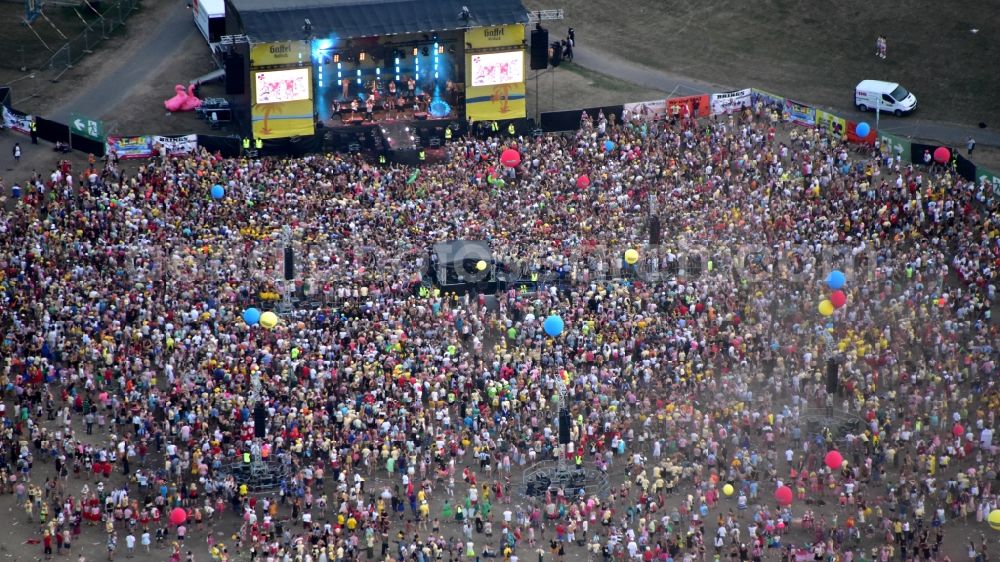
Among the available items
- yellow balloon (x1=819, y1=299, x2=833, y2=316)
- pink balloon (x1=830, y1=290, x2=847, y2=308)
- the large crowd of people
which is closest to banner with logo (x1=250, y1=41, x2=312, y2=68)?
the large crowd of people

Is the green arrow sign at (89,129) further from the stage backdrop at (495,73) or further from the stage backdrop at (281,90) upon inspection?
the stage backdrop at (495,73)

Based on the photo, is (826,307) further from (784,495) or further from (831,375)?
(784,495)

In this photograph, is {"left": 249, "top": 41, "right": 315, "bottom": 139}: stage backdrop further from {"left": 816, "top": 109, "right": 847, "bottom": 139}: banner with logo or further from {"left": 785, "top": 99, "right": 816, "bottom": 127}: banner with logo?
{"left": 816, "top": 109, "right": 847, "bottom": 139}: banner with logo

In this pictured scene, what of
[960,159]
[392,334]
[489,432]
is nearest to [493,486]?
[489,432]

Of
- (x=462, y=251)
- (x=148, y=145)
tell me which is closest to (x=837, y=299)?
(x=462, y=251)

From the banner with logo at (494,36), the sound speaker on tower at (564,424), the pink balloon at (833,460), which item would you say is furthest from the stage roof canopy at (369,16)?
the pink balloon at (833,460)

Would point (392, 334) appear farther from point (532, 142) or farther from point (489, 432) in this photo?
point (532, 142)

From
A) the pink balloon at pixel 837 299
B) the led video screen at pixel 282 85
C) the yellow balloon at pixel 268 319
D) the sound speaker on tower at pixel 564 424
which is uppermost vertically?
the led video screen at pixel 282 85
